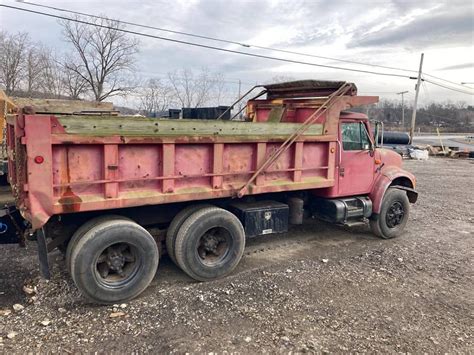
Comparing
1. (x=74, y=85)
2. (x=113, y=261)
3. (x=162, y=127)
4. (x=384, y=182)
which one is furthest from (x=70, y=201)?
(x=74, y=85)

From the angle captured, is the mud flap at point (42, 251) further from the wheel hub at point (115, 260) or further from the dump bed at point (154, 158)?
the wheel hub at point (115, 260)

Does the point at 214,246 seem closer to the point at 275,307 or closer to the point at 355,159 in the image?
the point at 275,307

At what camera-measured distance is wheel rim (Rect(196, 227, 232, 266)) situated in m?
5.09

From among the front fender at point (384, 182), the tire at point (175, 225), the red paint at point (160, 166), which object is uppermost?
the red paint at point (160, 166)

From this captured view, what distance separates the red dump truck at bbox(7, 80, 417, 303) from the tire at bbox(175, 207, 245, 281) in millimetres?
14

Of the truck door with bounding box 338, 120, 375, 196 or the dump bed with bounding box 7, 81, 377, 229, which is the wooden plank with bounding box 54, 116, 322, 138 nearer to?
the dump bed with bounding box 7, 81, 377, 229

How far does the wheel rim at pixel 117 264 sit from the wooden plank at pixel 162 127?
1350mm

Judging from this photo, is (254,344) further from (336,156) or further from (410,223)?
(410,223)

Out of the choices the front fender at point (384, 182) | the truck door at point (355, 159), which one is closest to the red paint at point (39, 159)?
the truck door at point (355, 159)

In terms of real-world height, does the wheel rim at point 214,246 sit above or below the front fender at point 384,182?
below

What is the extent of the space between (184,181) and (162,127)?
757 millimetres

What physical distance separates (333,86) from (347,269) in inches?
115

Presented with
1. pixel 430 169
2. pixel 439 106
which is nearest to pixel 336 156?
pixel 430 169

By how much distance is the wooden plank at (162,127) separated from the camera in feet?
13.0
